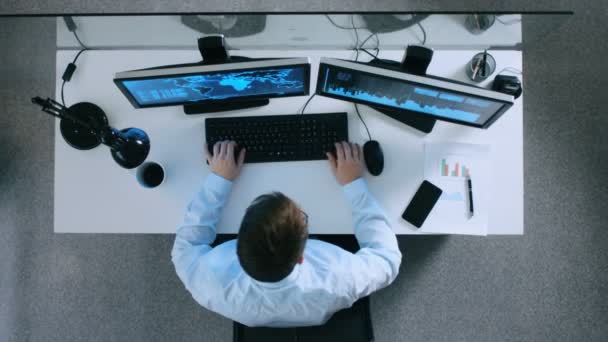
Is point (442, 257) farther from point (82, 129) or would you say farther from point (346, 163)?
point (82, 129)


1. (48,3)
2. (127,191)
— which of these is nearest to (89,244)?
(127,191)

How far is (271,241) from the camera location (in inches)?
34.4

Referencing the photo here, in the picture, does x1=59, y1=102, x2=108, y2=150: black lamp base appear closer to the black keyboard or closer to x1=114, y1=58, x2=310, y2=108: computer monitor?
x1=114, y1=58, x2=310, y2=108: computer monitor

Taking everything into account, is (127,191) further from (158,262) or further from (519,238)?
(519,238)

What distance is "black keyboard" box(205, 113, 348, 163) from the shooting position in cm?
122

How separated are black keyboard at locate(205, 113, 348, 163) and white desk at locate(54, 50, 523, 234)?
34mm

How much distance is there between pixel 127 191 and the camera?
1.25m

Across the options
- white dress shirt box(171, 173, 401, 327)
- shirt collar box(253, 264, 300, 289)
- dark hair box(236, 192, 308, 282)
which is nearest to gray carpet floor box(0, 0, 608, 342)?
white dress shirt box(171, 173, 401, 327)

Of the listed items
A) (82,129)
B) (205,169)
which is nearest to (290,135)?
(205,169)

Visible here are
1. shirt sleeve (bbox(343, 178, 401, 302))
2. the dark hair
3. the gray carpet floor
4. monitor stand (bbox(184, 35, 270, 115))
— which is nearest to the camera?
the dark hair

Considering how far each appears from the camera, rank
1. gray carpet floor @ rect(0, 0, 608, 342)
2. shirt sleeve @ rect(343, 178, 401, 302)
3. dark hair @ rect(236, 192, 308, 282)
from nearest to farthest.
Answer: dark hair @ rect(236, 192, 308, 282) → shirt sleeve @ rect(343, 178, 401, 302) → gray carpet floor @ rect(0, 0, 608, 342)

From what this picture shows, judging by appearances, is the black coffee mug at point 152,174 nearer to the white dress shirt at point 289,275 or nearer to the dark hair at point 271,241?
the white dress shirt at point 289,275

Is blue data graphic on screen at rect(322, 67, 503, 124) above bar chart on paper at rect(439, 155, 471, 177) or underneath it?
above

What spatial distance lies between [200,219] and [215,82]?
1.37 ft
